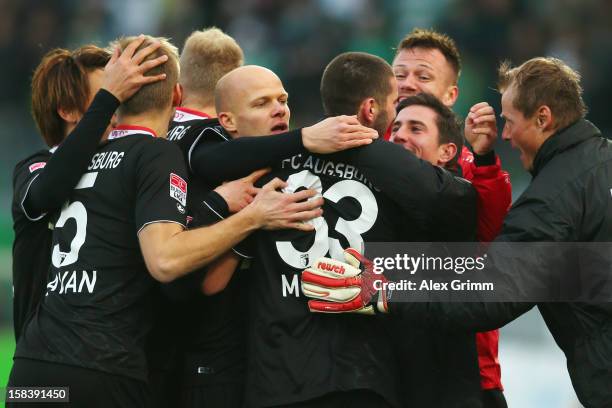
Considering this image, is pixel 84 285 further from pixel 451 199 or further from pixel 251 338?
pixel 451 199

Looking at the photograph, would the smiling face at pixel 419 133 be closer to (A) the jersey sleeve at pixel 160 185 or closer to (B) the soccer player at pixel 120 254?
(B) the soccer player at pixel 120 254

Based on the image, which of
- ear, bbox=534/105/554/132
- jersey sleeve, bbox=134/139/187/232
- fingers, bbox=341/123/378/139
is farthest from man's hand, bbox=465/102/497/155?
jersey sleeve, bbox=134/139/187/232

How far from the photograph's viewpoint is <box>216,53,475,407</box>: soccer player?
4.22 m

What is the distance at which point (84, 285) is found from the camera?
14.4ft

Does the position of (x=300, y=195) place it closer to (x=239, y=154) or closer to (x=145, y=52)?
(x=239, y=154)

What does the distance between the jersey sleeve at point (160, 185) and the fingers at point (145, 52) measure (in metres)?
0.40

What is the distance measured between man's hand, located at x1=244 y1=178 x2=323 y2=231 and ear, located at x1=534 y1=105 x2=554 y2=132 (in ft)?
3.58

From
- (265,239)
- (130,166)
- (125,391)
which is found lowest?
(125,391)

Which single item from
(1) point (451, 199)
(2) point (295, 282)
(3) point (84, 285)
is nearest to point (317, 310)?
(2) point (295, 282)

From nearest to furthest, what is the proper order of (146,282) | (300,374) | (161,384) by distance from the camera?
1. (300,374)
2. (146,282)
3. (161,384)

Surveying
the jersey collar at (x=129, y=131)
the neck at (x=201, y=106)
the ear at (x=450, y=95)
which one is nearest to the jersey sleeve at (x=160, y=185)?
the jersey collar at (x=129, y=131)

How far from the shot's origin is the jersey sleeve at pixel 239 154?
171 inches

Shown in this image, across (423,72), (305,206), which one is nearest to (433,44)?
(423,72)

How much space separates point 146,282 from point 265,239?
1.91 ft
